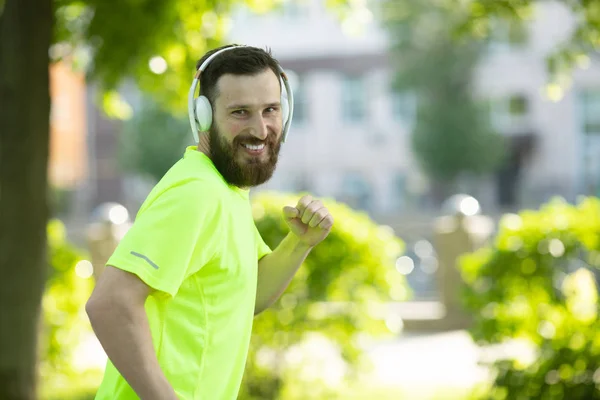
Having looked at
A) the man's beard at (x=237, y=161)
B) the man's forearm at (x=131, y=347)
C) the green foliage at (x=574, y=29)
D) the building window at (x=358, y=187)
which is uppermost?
Result: the green foliage at (x=574, y=29)

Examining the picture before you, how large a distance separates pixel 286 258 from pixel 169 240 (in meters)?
0.71

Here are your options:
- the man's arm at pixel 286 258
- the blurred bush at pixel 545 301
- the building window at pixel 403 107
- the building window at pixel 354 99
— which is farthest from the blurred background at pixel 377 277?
the building window at pixel 354 99

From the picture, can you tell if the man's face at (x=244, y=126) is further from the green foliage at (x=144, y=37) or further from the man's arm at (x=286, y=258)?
the green foliage at (x=144, y=37)

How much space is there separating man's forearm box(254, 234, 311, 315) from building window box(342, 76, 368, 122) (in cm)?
4030

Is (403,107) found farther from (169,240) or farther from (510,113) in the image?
(169,240)

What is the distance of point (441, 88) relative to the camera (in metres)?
37.4

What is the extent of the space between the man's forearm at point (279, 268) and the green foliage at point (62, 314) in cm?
585

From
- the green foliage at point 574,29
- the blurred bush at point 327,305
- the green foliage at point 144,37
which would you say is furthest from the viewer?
the green foliage at point 144,37

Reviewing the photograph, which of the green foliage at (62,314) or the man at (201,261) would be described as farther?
the green foliage at (62,314)

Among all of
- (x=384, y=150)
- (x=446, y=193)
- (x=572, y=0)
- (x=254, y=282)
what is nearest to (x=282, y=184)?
(x=384, y=150)

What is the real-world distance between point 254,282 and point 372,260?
478cm

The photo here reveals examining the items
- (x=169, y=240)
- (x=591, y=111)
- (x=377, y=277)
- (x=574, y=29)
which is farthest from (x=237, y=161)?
(x=591, y=111)

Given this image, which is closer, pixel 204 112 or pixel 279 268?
pixel 204 112

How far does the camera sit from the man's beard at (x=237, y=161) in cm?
Result: 241
